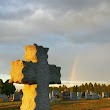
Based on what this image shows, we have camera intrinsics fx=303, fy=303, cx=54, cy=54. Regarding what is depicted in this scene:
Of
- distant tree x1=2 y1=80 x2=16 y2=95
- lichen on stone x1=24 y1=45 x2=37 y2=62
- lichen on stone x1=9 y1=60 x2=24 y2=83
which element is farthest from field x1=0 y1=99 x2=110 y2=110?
distant tree x1=2 y1=80 x2=16 y2=95

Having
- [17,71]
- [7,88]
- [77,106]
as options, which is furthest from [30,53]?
[7,88]

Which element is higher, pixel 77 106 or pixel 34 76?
pixel 34 76

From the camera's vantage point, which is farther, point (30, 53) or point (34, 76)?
point (30, 53)

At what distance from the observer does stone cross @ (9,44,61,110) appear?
432 inches

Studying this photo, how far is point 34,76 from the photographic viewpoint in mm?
11164

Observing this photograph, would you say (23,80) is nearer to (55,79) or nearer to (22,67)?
(22,67)

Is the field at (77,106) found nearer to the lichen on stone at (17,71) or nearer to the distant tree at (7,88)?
the lichen on stone at (17,71)

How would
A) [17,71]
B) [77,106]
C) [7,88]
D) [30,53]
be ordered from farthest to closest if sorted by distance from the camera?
[7,88], [77,106], [30,53], [17,71]

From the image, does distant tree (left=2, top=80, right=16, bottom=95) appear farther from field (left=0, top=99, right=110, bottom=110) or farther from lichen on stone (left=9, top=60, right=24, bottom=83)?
lichen on stone (left=9, top=60, right=24, bottom=83)

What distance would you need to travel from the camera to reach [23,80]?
10.8 m

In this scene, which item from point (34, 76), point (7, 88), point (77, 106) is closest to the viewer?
point (34, 76)

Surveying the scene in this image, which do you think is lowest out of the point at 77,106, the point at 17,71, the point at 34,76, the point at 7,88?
the point at 77,106

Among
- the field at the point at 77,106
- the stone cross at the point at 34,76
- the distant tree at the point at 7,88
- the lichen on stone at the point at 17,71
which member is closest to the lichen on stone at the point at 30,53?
the stone cross at the point at 34,76

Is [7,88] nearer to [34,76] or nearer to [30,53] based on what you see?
[30,53]
